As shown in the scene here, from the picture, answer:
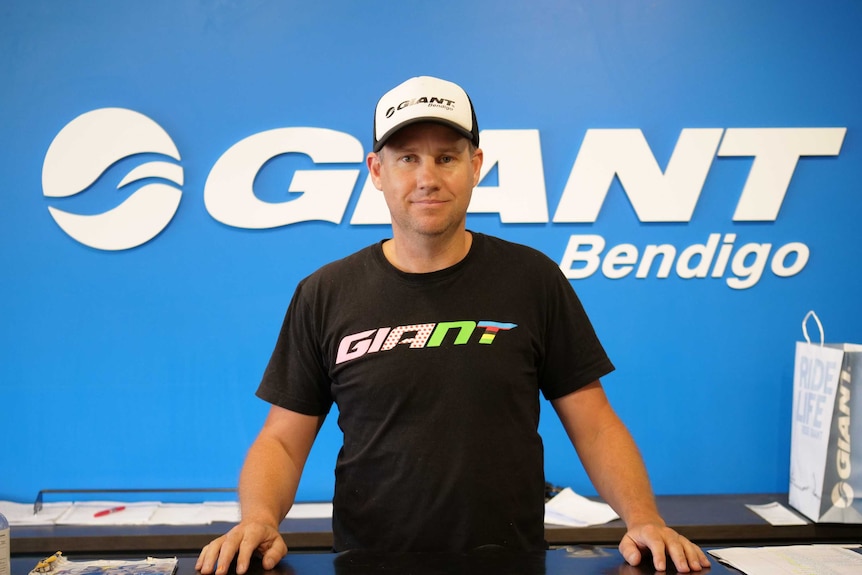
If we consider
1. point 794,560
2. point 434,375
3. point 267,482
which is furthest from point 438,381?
point 794,560

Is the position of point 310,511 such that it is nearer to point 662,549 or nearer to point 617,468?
point 617,468

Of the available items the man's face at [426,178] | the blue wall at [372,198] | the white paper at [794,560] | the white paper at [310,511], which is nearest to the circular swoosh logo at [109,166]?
the blue wall at [372,198]

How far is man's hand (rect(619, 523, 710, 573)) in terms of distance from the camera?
1.25m

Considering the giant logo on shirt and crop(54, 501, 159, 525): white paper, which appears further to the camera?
crop(54, 501, 159, 525): white paper

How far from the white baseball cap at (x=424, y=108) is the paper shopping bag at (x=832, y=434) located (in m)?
1.54

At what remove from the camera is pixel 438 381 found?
1.55 metres

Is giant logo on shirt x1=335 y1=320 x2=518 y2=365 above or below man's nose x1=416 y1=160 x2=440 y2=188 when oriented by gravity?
below

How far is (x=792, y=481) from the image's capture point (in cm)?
272

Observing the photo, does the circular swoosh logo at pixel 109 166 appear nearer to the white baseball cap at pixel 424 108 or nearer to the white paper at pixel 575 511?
the white baseball cap at pixel 424 108

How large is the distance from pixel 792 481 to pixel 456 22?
6.31 feet

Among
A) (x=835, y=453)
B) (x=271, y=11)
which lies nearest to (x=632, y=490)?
(x=835, y=453)

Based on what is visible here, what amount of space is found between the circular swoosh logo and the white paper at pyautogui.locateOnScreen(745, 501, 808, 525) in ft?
7.21

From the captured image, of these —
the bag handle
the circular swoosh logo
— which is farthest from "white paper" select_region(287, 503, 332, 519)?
the bag handle

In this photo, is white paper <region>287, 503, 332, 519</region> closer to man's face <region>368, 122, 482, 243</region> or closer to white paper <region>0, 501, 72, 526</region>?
white paper <region>0, 501, 72, 526</region>
